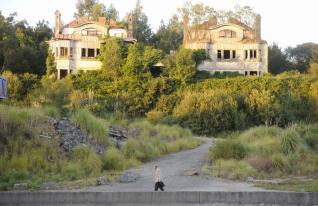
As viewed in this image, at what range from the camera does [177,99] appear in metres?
48.8

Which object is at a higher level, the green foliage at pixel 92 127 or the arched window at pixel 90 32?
the arched window at pixel 90 32

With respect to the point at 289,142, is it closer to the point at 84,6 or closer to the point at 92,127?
the point at 92,127

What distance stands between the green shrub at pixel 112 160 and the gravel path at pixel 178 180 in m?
0.83

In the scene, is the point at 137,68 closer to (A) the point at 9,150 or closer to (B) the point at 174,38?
(B) the point at 174,38

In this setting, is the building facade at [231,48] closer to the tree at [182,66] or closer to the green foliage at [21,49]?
the tree at [182,66]

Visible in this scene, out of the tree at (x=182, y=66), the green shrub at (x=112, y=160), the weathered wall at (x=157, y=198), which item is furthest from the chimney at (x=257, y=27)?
the weathered wall at (x=157, y=198)

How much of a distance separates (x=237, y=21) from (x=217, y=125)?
19.8 metres

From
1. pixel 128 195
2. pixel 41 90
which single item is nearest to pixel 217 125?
pixel 41 90

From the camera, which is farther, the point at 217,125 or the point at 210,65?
the point at 210,65

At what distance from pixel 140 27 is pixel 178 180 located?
5152 centimetres

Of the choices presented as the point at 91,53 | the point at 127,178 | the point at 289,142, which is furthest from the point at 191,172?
the point at 91,53

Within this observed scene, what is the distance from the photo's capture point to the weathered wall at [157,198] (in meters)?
17.8

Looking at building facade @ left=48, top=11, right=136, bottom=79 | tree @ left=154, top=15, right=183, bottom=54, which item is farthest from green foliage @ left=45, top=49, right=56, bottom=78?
tree @ left=154, top=15, right=183, bottom=54

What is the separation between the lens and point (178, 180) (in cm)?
2325
